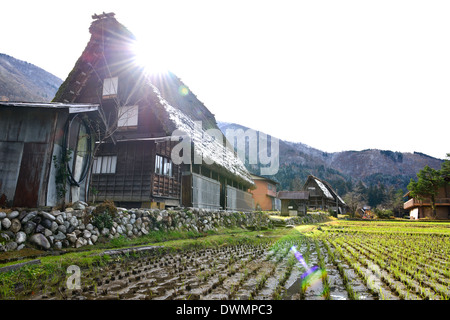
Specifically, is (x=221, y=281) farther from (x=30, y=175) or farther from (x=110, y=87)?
(x=110, y=87)

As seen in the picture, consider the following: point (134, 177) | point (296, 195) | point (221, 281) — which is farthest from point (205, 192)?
point (296, 195)

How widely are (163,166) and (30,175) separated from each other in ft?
20.1

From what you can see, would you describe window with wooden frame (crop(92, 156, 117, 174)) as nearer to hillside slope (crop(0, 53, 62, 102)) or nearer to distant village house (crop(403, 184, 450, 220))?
distant village house (crop(403, 184, 450, 220))

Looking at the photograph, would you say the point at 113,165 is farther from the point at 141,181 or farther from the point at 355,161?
the point at 355,161

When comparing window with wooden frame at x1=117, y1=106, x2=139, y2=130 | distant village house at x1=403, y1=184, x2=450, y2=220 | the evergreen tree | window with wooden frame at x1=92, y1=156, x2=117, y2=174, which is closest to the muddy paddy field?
window with wooden frame at x1=92, y1=156, x2=117, y2=174

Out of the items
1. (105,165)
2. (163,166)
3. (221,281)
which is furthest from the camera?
(163,166)

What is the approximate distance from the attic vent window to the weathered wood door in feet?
24.1

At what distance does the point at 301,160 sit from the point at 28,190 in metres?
129

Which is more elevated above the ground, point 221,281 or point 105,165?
point 105,165

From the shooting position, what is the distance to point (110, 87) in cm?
1375

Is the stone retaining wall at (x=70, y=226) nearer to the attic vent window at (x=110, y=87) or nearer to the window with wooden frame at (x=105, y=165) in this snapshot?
the window with wooden frame at (x=105, y=165)

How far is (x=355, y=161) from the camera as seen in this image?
531 feet

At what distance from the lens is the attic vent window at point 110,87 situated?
44.6 feet
